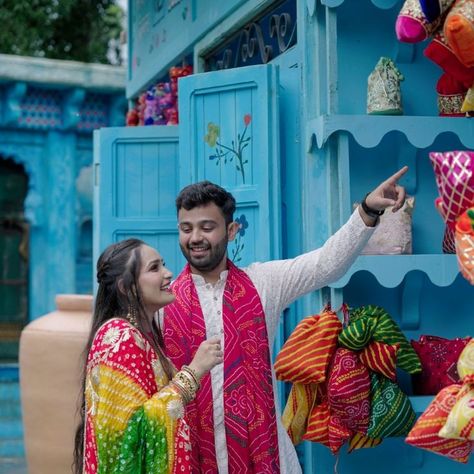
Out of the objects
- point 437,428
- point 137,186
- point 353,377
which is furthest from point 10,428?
point 437,428

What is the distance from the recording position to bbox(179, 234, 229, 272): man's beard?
291cm

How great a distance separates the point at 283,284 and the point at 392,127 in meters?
0.68

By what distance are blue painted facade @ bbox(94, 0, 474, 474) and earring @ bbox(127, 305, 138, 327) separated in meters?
0.87

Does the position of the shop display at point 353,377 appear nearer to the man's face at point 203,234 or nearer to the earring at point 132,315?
the man's face at point 203,234

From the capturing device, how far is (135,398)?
8.38ft

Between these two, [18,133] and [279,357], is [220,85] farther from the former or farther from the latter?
[18,133]

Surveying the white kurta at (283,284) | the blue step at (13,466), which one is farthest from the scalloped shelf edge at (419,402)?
→ the blue step at (13,466)

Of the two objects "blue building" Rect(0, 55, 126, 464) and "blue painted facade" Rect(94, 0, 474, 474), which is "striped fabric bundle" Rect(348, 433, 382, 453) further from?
"blue building" Rect(0, 55, 126, 464)

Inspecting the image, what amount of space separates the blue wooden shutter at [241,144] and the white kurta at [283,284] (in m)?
0.79

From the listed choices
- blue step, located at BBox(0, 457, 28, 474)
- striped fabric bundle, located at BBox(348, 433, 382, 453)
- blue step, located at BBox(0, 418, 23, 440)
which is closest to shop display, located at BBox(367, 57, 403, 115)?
striped fabric bundle, located at BBox(348, 433, 382, 453)

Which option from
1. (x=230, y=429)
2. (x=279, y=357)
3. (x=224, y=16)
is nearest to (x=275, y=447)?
(x=230, y=429)

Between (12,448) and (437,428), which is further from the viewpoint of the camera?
(12,448)

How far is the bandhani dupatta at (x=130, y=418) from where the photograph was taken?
8.33ft

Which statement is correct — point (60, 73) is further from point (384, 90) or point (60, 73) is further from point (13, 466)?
point (384, 90)
